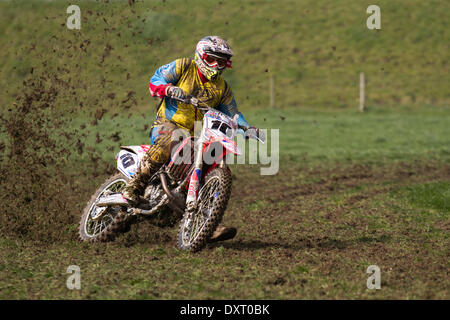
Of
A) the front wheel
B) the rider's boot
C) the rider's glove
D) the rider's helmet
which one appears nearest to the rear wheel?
the front wheel

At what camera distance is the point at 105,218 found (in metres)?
8.05

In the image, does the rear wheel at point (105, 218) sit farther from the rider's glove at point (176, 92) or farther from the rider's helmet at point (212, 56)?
the rider's helmet at point (212, 56)

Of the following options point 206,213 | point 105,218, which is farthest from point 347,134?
point 206,213

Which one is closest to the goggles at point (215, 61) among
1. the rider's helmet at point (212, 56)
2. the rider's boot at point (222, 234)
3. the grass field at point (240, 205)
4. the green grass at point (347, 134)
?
the rider's helmet at point (212, 56)

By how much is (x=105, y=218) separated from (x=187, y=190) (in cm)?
126

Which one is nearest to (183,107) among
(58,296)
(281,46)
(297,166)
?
(58,296)

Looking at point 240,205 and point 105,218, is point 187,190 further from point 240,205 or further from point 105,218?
point 240,205

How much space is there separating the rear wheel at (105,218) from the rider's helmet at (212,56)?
65.2 inches

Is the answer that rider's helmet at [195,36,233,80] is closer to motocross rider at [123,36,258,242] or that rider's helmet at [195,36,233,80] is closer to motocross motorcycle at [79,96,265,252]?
motocross rider at [123,36,258,242]

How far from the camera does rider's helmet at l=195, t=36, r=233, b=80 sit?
7.26m
